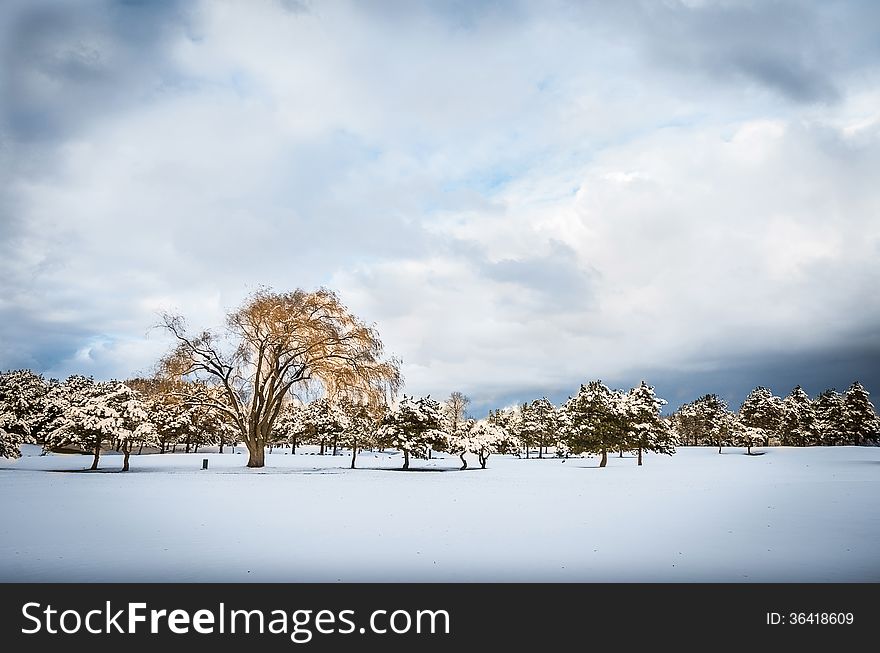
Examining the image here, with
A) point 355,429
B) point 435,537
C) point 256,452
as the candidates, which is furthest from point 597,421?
point 435,537

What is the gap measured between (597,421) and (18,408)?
5726cm

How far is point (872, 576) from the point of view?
388 inches

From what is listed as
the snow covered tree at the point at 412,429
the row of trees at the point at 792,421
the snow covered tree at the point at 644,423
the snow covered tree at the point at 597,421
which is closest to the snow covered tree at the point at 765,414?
the row of trees at the point at 792,421

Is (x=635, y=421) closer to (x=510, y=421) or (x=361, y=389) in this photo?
(x=361, y=389)

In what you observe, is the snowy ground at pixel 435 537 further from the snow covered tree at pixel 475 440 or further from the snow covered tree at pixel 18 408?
the snow covered tree at pixel 475 440

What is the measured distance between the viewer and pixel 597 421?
55.1 m

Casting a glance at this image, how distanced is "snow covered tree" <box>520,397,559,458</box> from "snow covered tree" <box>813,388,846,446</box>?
41121 mm

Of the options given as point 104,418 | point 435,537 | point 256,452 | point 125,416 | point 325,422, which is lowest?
point 256,452

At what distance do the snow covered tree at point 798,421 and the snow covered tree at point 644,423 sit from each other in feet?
154

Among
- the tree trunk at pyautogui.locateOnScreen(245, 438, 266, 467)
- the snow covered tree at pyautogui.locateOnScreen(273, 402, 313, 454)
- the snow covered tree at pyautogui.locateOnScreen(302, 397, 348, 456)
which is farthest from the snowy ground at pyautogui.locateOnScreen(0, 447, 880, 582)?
the snow covered tree at pyautogui.locateOnScreen(273, 402, 313, 454)

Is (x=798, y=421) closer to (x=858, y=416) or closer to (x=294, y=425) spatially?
(x=858, y=416)

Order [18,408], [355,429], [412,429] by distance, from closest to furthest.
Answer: [412,429] → [18,408] → [355,429]

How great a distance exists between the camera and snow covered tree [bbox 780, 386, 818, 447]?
328ft
